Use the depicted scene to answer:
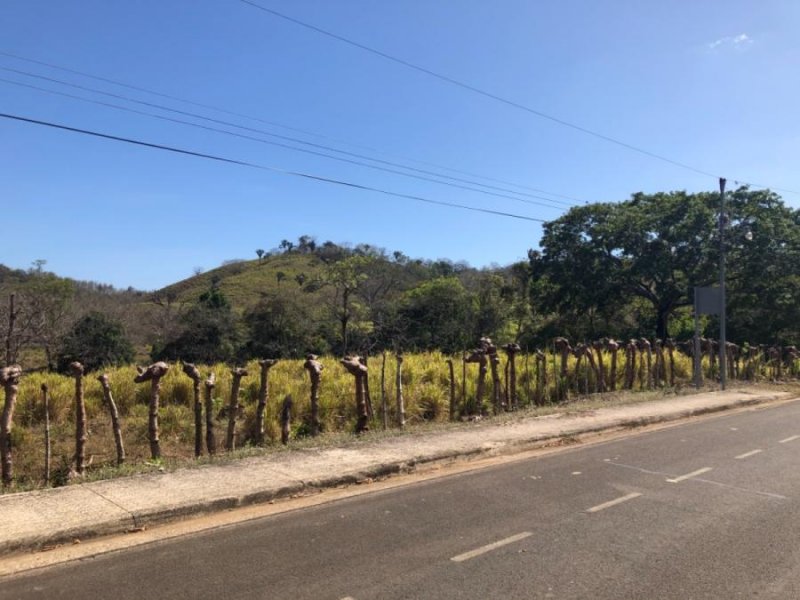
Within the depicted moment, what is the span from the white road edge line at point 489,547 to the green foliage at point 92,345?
27.7 m

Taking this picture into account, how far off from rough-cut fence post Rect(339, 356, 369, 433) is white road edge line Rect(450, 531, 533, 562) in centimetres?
543

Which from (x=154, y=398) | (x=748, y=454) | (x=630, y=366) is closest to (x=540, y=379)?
(x=630, y=366)

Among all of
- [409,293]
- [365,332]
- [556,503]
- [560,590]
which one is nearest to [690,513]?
[556,503]

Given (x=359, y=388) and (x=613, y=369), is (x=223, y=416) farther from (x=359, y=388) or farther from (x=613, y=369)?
(x=613, y=369)

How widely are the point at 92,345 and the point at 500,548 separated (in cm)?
2907

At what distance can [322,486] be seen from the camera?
7.59m

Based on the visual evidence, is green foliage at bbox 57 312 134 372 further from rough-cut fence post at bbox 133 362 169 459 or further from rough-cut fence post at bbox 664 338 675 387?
rough-cut fence post at bbox 664 338 675 387

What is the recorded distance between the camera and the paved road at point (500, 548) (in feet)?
14.9

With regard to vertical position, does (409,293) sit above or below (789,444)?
above

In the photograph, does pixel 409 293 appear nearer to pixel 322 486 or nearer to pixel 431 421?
pixel 431 421

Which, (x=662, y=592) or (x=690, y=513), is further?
(x=690, y=513)

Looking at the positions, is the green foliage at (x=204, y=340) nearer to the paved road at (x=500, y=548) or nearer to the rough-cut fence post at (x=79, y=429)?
the rough-cut fence post at (x=79, y=429)

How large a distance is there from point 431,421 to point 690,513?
691cm

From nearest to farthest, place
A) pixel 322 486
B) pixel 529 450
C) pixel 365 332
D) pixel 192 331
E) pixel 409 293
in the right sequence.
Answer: pixel 322 486
pixel 529 450
pixel 192 331
pixel 365 332
pixel 409 293
